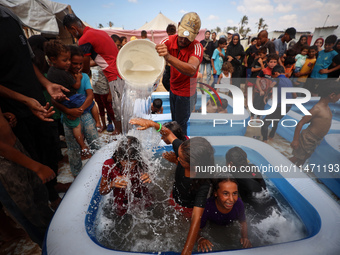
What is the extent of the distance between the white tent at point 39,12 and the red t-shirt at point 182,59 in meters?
5.83

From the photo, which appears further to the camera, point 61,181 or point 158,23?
point 158,23

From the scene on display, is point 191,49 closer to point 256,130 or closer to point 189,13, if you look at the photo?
point 189,13

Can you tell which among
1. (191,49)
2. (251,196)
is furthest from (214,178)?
(191,49)

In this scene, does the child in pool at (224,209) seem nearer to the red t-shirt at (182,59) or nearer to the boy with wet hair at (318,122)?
the red t-shirt at (182,59)

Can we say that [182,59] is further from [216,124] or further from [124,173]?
[216,124]

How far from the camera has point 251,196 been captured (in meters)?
1.99

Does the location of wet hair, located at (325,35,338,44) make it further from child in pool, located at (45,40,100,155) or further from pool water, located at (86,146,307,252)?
child in pool, located at (45,40,100,155)

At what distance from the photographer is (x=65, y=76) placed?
2.14 metres

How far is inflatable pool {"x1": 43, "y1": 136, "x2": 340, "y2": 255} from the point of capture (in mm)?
1402

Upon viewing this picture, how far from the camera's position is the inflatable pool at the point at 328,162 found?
8.38 feet

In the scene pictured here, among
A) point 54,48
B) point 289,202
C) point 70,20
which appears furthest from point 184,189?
point 70,20

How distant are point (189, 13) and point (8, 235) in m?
3.10

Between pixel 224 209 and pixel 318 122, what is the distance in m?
2.12

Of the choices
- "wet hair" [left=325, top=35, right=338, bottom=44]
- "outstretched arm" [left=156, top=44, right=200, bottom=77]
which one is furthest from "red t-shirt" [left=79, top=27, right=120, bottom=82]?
"wet hair" [left=325, top=35, right=338, bottom=44]
